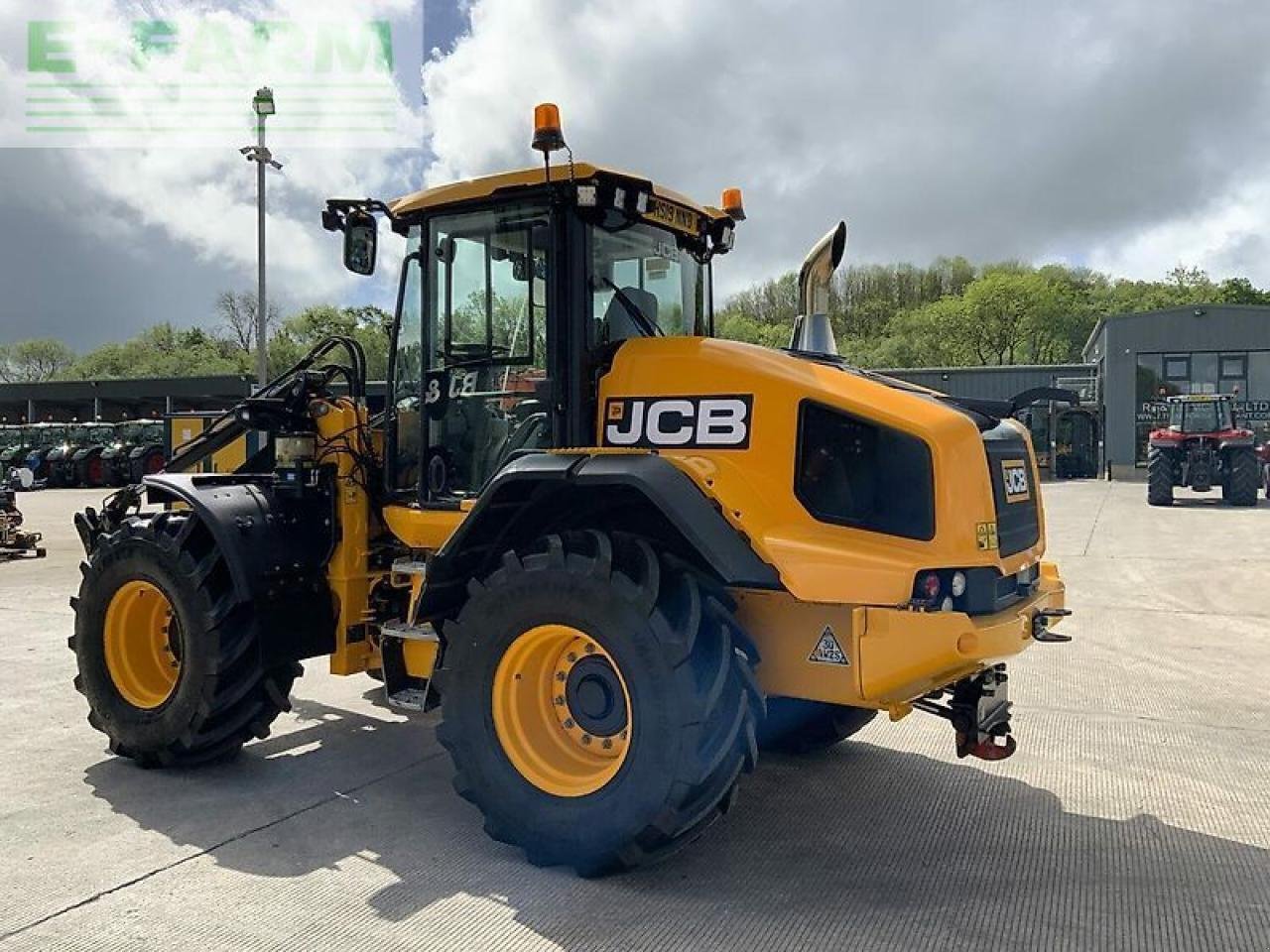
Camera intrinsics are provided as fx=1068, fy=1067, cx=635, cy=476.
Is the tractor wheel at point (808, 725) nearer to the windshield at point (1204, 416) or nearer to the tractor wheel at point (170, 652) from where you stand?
the tractor wheel at point (170, 652)

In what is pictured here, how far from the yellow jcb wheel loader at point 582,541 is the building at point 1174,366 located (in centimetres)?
3168

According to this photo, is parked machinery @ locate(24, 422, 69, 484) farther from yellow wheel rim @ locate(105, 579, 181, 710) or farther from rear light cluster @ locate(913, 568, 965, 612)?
rear light cluster @ locate(913, 568, 965, 612)

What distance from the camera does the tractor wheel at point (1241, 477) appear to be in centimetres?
2078

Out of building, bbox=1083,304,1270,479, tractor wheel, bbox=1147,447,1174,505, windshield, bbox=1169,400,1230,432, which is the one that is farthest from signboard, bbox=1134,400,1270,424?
tractor wheel, bbox=1147,447,1174,505

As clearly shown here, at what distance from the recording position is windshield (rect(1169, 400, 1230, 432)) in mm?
22016

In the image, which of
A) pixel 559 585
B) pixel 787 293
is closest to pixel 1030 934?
pixel 559 585

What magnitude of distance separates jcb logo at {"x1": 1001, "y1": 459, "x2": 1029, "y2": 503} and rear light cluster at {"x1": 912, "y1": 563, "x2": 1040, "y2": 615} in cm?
45

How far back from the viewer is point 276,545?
16.7 ft

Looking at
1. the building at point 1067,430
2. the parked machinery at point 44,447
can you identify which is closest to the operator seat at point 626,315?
the building at point 1067,430

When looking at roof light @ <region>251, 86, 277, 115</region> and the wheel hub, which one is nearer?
the wheel hub

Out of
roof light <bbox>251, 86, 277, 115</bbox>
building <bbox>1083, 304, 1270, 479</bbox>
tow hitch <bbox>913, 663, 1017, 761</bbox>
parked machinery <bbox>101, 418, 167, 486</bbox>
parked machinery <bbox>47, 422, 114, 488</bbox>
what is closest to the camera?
tow hitch <bbox>913, 663, 1017, 761</bbox>

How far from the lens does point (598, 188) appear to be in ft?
14.3

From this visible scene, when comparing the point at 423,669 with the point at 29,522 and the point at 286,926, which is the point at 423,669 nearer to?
the point at 286,926

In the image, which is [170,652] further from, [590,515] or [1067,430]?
[1067,430]
